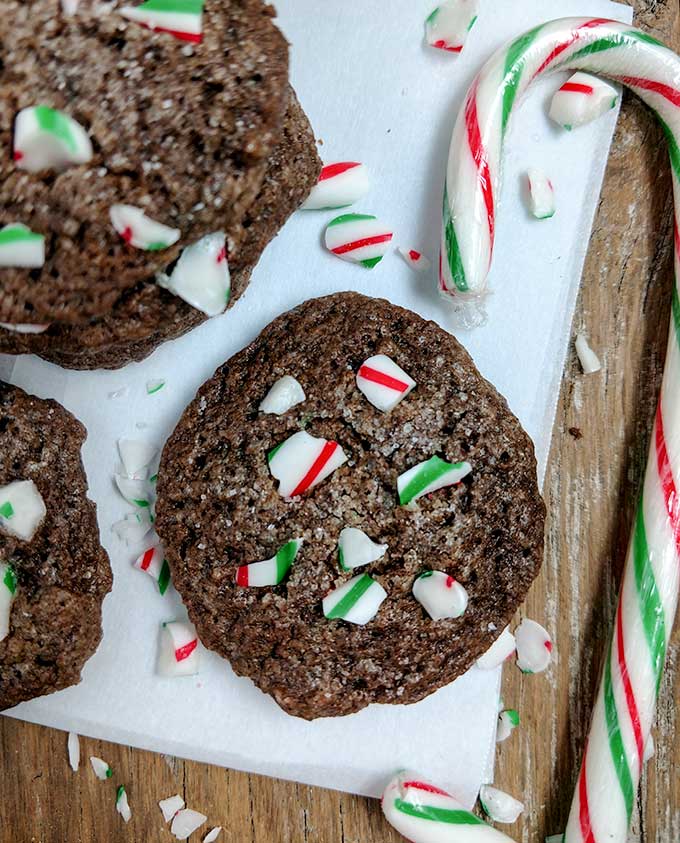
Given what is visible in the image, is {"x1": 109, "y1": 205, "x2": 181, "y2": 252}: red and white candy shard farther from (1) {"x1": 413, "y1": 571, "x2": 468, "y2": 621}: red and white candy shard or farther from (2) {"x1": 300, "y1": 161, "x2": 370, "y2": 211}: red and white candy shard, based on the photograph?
(1) {"x1": 413, "y1": 571, "x2": 468, "y2": 621}: red and white candy shard

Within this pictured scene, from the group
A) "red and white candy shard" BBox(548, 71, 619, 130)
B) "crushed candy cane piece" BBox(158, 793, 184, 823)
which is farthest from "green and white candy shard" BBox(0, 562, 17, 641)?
"red and white candy shard" BBox(548, 71, 619, 130)

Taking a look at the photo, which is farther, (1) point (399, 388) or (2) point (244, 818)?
(2) point (244, 818)

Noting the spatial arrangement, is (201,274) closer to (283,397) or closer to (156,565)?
(283,397)

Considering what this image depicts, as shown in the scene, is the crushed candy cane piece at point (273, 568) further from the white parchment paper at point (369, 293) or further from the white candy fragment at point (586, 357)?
the white candy fragment at point (586, 357)

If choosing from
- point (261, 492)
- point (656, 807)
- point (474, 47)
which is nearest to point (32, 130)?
point (261, 492)

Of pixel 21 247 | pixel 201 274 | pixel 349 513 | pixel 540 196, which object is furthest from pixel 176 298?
pixel 540 196

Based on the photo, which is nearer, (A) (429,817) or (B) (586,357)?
(A) (429,817)

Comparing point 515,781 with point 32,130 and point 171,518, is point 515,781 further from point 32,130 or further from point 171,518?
point 32,130
